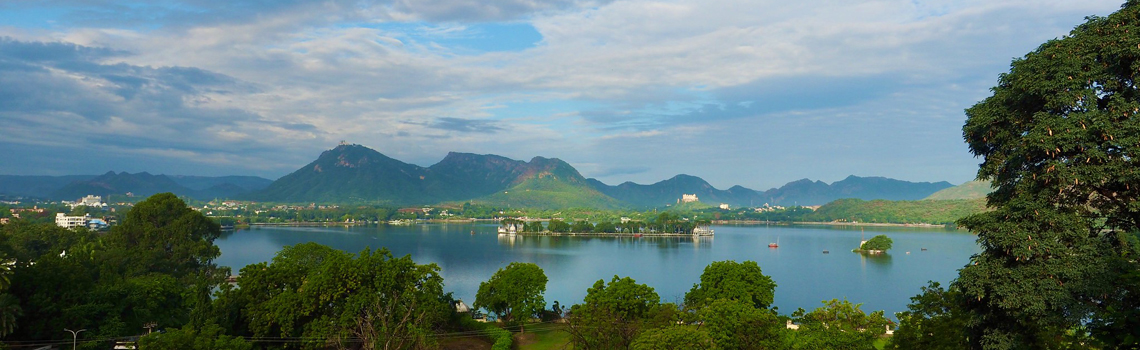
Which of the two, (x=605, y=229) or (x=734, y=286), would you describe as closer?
(x=734, y=286)

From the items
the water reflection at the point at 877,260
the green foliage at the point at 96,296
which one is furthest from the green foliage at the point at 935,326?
the water reflection at the point at 877,260

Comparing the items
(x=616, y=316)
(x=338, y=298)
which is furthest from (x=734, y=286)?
(x=338, y=298)

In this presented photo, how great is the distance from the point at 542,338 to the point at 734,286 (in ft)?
20.7

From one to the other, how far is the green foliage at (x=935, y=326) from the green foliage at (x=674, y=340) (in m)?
3.87

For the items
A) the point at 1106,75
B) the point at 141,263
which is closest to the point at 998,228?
the point at 1106,75

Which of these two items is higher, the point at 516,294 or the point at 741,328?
the point at 741,328

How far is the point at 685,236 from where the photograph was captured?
90.2 m

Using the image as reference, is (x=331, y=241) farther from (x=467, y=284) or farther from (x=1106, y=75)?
(x=1106, y=75)

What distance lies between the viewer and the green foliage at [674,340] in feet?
38.4

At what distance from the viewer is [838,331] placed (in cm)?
1291

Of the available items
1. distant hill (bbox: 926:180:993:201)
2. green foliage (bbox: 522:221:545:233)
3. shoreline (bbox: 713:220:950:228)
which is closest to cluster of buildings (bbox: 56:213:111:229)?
green foliage (bbox: 522:221:545:233)

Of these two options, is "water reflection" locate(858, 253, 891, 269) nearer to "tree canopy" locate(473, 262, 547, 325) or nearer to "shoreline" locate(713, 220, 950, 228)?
"tree canopy" locate(473, 262, 547, 325)

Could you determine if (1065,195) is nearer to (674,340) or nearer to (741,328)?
(674,340)

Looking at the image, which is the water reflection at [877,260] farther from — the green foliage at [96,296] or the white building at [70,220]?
the white building at [70,220]
